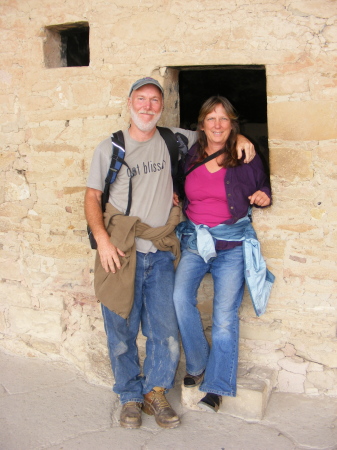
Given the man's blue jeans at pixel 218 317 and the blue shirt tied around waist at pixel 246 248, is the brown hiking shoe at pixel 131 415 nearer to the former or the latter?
the man's blue jeans at pixel 218 317

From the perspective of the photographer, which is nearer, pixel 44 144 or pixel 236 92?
pixel 44 144

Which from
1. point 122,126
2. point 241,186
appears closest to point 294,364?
point 241,186

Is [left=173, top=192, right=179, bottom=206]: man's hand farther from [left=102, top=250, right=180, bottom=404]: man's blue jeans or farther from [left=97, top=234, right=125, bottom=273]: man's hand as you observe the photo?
[left=97, top=234, right=125, bottom=273]: man's hand

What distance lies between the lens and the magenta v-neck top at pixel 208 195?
3.43m

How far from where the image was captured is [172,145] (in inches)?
137

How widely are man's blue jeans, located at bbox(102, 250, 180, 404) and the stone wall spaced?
1.56 ft

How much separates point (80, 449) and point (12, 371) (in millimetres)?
1180

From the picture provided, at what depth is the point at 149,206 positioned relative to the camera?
3.37 meters

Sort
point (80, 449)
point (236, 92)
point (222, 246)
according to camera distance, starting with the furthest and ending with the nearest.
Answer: point (236, 92) → point (222, 246) → point (80, 449)

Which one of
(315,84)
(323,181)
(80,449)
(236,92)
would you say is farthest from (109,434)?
(236,92)

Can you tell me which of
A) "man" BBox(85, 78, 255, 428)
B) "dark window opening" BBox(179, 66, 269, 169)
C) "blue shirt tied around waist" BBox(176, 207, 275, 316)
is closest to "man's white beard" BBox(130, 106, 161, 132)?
"man" BBox(85, 78, 255, 428)

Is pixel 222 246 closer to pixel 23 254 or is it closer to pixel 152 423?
pixel 152 423

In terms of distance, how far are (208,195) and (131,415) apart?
1.46 metres

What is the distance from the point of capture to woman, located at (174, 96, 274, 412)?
340 cm
